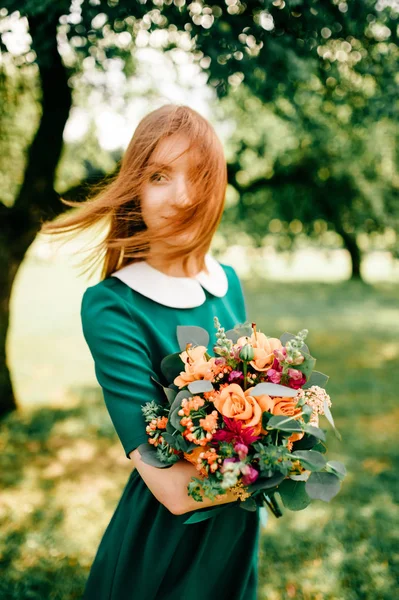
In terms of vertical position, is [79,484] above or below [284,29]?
below

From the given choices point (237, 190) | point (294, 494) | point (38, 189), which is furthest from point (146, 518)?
point (237, 190)

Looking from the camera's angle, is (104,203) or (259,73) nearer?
(104,203)

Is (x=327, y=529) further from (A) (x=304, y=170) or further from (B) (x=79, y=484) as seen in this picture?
(A) (x=304, y=170)

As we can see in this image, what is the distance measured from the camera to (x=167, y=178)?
1.63 meters

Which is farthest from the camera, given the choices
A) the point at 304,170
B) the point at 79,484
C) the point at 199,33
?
the point at 304,170

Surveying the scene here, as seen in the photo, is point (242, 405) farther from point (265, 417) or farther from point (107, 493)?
point (107, 493)

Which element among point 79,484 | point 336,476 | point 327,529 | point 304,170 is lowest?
point 79,484

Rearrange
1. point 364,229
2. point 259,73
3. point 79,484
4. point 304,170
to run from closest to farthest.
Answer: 1. point 259,73
2. point 79,484
3. point 304,170
4. point 364,229

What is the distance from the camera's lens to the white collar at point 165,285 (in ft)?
5.36

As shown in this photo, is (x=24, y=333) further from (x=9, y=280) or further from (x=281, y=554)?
(x=281, y=554)

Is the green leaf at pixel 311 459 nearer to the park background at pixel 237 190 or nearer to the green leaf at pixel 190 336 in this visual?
the green leaf at pixel 190 336

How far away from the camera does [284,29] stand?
2.47 metres

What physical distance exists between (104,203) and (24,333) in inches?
378

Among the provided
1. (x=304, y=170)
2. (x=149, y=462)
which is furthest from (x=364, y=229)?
(x=149, y=462)
